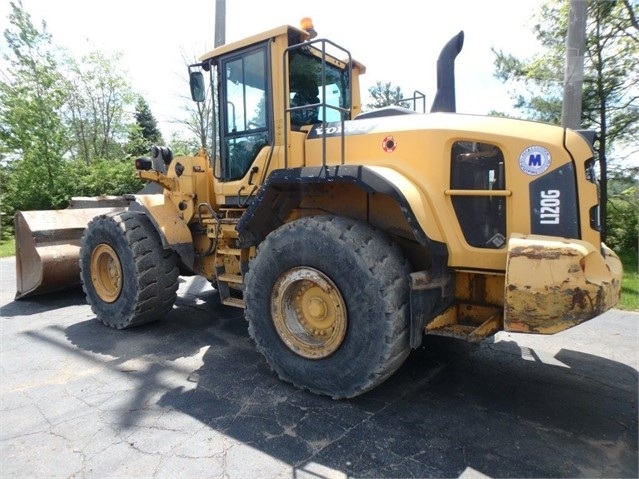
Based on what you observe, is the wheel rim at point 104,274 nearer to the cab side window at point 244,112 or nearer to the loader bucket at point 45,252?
the loader bucket at point 45,252

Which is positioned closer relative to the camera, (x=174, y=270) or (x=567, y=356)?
(x=567, y=356)

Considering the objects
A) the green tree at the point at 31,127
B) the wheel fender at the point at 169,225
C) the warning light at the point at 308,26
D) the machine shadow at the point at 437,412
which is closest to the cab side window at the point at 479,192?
the machine shadow at the point at 437,412

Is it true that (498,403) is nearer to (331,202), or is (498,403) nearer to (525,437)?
(525,437)

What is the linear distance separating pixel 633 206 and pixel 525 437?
12638mm

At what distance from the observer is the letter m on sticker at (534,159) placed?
9.39 feet

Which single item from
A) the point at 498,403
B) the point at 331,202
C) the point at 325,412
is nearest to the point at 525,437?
the point at 498,403

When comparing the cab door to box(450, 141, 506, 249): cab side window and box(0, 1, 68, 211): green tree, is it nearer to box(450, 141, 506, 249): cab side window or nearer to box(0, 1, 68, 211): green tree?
box(450, 141, 506, 249): cab side window

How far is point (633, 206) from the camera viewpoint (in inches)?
491

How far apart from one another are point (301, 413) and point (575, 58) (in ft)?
19.6

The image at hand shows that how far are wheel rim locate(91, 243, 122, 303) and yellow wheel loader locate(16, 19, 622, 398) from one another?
5.82ft

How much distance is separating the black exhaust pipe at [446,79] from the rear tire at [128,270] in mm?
3240

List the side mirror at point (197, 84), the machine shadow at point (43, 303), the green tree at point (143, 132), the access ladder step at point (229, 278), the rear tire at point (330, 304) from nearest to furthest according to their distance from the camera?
the rear tire at point (330, 304) → the access ladder step at point (229, 278) → the side mirror at point (197, 84) → the machine shadow at point (43, 303) → the green tree at point (143, 132)

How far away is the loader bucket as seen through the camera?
5.99m

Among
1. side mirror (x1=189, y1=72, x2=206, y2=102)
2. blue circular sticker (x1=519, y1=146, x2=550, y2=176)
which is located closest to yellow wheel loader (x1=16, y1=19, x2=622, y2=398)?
blue circular sticker (x1=519, y1=146, x2=550, y2=176)
